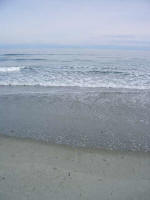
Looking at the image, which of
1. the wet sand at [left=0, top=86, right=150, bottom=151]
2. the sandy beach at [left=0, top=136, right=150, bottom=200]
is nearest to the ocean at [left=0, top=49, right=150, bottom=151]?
the wet sand at [left=0, top=86, right=150, bottom=151]

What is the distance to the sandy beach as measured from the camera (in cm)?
253

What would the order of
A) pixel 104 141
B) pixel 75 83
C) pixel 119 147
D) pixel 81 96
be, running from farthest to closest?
pixel 75 83 < pixel 81 96 < pixel 104 141 < pixel 119 147

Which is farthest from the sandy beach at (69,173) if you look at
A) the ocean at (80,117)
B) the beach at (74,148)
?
the ocean at (80,117)

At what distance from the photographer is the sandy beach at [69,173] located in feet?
8.30

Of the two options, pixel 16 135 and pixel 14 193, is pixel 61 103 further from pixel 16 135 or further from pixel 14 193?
pixel 14 193

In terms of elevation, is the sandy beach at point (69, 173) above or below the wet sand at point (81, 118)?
below

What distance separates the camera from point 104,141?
4.06m

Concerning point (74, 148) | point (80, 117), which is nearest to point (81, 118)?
point (80, 117)

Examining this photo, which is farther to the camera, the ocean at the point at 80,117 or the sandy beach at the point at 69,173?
the ocean at the point at 80,117

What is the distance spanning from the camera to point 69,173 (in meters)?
2.96

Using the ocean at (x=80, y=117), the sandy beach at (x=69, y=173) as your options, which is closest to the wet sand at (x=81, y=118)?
the ocean at (x=80, y=117)

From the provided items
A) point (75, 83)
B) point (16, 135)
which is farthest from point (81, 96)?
point (16, 135)

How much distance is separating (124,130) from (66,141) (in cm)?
163

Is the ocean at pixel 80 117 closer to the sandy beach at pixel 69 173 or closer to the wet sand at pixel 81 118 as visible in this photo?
the wet sand at pixel 81 118
